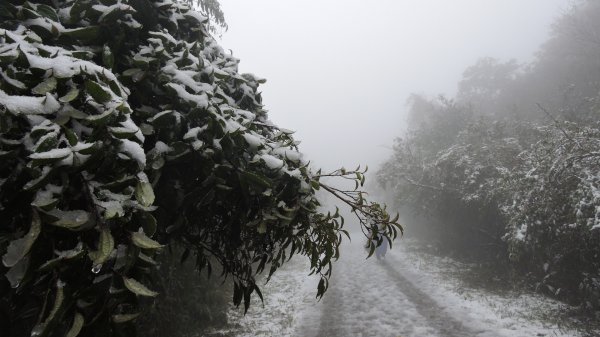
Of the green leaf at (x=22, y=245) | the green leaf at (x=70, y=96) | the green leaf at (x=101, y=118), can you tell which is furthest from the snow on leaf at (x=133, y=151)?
the green leaf at (x=22, y=245)

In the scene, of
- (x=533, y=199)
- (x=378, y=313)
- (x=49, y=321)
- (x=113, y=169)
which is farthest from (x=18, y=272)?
(x=533, y=199)

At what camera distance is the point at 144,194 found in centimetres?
147

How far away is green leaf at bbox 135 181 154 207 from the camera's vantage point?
1.44m

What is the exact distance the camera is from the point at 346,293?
10070 mm

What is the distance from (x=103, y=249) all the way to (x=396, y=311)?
790 cm

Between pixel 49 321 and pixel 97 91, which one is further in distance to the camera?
pixel 97 91

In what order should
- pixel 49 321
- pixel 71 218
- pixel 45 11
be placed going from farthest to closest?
pixel 45 11, pixel 71 218, pixel 49 321

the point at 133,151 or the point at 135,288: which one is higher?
the point at 133,151

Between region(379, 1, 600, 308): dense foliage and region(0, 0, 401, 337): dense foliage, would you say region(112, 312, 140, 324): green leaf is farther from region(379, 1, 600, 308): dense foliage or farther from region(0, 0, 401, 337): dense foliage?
region(379, 1, 600, 308): dense foliage

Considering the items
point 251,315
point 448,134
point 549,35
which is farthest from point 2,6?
point 549,35

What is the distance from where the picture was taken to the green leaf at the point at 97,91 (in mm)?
1447

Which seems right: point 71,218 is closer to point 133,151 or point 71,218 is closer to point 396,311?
point 133,151

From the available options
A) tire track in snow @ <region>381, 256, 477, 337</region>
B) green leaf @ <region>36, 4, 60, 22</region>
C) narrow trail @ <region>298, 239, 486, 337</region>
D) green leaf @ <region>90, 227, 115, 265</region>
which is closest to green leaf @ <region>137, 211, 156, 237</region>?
green leaf @ <region>90, 227, 115, 265</region>

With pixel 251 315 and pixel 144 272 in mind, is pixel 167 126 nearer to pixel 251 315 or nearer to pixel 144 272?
pixel 144 272
